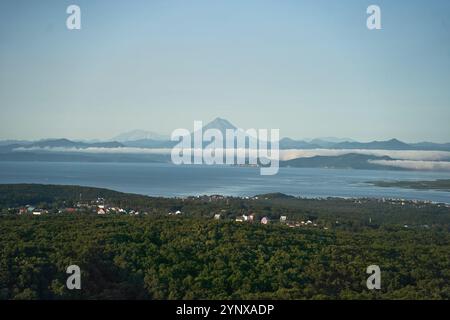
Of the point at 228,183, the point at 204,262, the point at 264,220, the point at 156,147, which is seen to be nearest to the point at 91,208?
the point at 264,220

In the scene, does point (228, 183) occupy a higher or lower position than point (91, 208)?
lower

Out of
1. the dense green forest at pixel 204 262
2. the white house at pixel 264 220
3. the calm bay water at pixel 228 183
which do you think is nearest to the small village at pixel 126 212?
the white house at pixel 264 220

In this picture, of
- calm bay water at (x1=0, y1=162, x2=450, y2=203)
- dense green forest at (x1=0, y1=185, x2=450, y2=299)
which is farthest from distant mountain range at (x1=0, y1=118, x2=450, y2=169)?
dense green forest at (x1=0, y1=185, x2=450, y2=299)

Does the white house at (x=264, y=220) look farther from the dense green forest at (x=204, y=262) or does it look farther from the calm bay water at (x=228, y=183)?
the calm bay water at (x=228, y=183)

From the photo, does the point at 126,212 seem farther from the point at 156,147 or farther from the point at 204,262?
the point at 156,147

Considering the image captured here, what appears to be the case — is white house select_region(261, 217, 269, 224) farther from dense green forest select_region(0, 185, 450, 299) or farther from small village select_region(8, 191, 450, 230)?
dense green forest select_region(0, 185, 450, 299)

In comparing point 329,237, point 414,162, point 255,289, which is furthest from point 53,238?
point 414,162

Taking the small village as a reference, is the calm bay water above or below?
below
